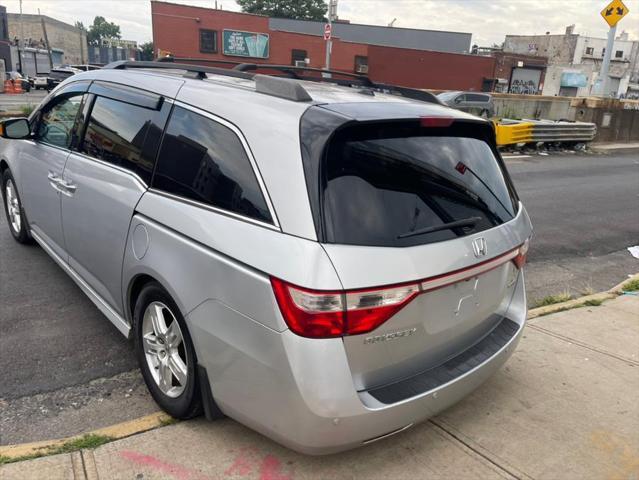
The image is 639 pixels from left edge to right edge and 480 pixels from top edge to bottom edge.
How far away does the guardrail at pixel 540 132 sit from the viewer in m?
16.4

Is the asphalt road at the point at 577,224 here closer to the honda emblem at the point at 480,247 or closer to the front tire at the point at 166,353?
the honda emblem at the point at 480,247

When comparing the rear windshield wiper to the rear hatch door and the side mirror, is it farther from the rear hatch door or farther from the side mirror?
the side mirror

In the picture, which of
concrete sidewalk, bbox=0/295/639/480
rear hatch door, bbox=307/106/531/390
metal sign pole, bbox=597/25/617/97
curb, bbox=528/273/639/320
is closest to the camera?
rear hatch door, bbox=307/106/531/390

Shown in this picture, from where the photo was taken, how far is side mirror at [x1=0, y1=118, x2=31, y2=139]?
4.50 m

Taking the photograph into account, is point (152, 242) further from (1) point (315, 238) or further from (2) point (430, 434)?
(2) point (430, 434)

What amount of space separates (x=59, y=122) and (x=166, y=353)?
2.36 metres

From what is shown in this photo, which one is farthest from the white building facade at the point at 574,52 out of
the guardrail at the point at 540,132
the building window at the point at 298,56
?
the guardrail at the point at 540,132

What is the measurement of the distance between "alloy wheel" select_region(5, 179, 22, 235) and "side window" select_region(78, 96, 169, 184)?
6.31ft

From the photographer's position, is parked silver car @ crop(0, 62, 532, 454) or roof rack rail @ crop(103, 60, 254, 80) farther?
roof rack rail @ crop(103, 60, 254, 80)

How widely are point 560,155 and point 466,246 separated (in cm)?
1677

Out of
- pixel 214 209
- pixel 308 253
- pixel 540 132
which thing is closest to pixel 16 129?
pixel 214 209

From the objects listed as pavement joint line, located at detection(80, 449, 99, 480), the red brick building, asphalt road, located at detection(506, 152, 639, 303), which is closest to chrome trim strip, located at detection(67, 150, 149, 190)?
pavement joint line, located at detection(80, 449, 99, 480)

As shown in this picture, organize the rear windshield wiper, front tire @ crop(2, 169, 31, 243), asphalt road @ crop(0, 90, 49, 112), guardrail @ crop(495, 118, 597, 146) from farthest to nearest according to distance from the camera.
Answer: asphalt road @ crop(0, 90, 49, 112)
guardrail @ crop(495, 118, 597, 146)
front tire @ crop(2, 169, 31, 243)
the rear windshield wiper

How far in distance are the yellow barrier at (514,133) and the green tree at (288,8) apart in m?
64.1
